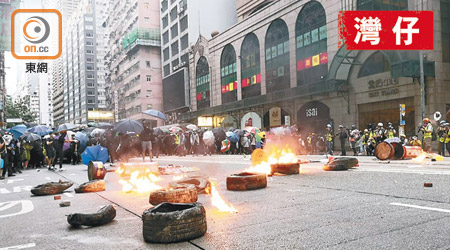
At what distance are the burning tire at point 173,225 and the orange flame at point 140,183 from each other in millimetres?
4286

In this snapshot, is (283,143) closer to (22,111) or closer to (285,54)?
(285,54)

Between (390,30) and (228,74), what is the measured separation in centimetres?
2650

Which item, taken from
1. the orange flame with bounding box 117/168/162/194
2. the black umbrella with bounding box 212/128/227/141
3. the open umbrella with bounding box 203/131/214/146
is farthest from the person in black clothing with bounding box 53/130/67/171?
the black umbrella with bounding box 212/128/227/141

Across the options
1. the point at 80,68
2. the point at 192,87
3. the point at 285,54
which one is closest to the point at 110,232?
the point at 285,54

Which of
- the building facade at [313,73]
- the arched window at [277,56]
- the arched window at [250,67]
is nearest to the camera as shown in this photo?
the building facade at [313,73]

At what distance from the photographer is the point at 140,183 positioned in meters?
10.2

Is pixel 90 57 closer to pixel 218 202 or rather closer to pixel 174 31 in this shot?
pixel 174 31

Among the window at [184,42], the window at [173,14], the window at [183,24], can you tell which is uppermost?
the window at [173,14]

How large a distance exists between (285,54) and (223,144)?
1384 cm

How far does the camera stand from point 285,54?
121ft

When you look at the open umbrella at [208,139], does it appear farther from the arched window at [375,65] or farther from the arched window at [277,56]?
the arched window at [375,65]

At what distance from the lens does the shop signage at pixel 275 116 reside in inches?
1489

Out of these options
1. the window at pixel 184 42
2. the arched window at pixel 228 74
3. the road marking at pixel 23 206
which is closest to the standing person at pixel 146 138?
the road marking at pixel 23 206

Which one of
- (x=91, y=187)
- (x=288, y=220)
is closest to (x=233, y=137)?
(x=91, y=187)
